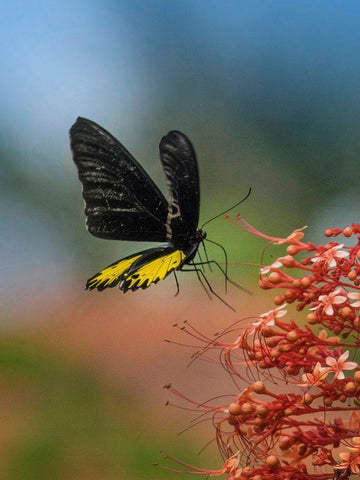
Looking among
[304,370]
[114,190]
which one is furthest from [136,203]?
[304,370]

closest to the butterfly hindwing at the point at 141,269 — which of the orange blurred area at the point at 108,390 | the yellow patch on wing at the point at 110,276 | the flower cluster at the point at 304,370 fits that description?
the yellow patch on wing at the point at 110,276

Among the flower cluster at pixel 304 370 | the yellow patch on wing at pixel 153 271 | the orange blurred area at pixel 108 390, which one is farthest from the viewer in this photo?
the orange blurred area at pixel 108 390

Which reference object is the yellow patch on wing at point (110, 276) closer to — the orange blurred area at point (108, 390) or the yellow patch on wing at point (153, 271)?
the yellow patch on wing at point (153, 271)

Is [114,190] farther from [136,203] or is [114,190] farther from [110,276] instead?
[110,276]

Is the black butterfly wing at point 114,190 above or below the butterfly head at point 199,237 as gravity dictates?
above

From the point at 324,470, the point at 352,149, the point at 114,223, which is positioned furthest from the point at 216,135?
the point at 324,470

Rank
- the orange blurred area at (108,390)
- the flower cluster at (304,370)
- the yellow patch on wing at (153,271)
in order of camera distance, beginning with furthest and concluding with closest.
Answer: the orange blurred area at (108,390) → the yellow patch on wing at (153,271) → the flower cluster at (304,370)

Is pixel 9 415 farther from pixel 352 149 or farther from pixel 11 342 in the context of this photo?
pixel 352 149
